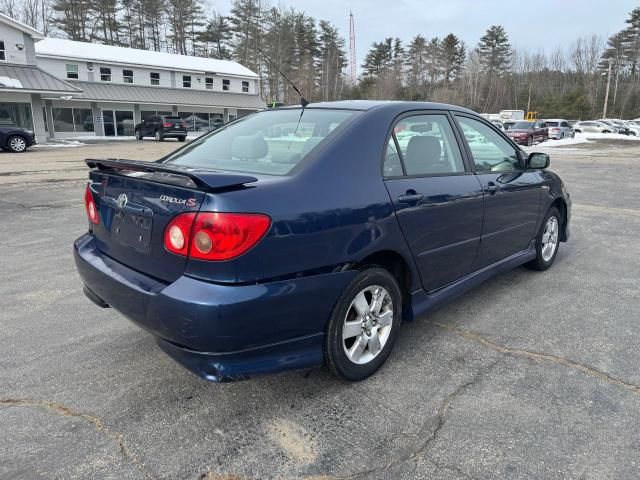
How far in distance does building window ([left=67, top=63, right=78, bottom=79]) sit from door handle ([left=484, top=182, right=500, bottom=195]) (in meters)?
37.9

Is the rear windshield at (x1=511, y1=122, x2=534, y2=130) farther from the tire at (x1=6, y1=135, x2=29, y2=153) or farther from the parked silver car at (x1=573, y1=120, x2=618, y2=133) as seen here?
the tire at (x1=6, y1=135, x2=29, y2=153)

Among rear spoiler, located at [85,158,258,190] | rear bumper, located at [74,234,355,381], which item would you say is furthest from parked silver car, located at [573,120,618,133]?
rear spoiler, located at [85,158,258,190]

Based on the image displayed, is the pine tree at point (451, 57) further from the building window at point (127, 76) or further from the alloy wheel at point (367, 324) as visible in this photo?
the alloy wheel at point (367, 324)

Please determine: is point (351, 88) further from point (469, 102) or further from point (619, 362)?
point (619, 362)

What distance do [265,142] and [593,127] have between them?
47.4m

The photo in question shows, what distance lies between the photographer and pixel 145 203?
246 centimetres

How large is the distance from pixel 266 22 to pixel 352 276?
60781 millimetres

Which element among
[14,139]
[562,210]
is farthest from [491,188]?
[14,139]

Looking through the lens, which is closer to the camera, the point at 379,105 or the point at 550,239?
the point at 379,105

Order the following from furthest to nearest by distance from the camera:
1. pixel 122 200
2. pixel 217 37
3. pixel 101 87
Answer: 1. pixel 217 37
2. pixel 101 87
3. pixel 122 200

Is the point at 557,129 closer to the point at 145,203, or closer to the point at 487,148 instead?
the point at 487,148

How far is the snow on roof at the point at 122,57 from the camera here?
34.3m

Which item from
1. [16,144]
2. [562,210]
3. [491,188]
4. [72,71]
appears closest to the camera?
[491,188]

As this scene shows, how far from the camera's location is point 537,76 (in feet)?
243
